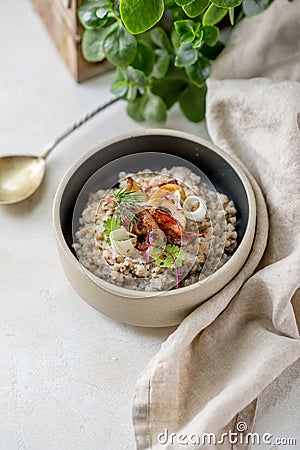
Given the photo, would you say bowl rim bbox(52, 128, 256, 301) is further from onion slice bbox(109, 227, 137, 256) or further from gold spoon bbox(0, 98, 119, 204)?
gold spoon bbox(0, 98, 119, 204)

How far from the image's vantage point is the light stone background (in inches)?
35.5

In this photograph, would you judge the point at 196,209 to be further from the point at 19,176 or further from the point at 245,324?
the point at 19,176

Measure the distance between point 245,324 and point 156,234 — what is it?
171 millimetres

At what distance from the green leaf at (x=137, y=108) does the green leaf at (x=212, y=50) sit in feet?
0.40

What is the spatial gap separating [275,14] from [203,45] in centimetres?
13

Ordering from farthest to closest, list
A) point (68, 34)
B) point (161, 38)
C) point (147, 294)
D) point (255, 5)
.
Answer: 1. point (68, 34)
2. point (161, 38)
3. point (255, 5)
4. point (147, 294)

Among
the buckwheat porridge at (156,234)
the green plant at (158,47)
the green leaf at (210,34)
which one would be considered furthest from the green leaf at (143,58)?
the buckwheat porridge at (156,234)

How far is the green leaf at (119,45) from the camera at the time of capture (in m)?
1.04

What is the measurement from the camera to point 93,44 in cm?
110

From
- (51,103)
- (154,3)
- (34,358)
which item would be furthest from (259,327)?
(51,103)

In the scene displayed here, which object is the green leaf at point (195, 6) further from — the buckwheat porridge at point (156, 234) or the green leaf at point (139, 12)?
the buckwheat porridge at point (156, 234)

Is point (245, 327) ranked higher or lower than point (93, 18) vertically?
lower

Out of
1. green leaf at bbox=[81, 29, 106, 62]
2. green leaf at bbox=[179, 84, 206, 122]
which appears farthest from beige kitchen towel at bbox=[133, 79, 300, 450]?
green leaf at bbox=[81, 29, 106, 62]

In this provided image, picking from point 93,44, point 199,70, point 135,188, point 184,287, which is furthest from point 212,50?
point 184,287
